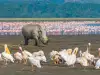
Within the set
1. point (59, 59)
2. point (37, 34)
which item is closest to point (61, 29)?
point (37, 34)

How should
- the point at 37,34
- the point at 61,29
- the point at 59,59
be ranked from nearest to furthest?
the point at 59,59 → the point at 37,34 → the point at 61,29

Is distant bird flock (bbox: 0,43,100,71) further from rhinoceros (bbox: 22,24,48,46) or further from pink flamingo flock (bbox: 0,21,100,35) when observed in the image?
pink flamingo flock (bbox: 0,21,100,35)

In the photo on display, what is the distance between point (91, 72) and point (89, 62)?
2.27 m

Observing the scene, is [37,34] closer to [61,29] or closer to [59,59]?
[59,59]

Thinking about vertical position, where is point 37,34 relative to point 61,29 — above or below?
above

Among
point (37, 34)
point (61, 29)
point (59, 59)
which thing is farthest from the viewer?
point (61, 29)

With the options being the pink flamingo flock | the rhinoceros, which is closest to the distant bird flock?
the rhinoceros

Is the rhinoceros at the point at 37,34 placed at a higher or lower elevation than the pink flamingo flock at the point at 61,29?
higher

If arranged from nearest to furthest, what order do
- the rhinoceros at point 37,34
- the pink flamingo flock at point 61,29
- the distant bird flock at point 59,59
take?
1. the distant bird flock at point 59,59
2. the rhinoceros at point 37,34
3. the pink flamingo flock at point 61,29

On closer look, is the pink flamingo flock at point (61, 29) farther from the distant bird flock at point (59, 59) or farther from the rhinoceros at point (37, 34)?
the distant bird flock at point (59, 59)

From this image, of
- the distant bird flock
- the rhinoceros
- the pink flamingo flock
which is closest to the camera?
the distant bird flock

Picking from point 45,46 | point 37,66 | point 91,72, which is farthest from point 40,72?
point 45,46

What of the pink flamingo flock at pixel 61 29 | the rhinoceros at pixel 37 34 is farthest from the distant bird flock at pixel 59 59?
the pink flamingo flock at pixel 61 29

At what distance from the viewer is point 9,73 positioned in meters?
22.5
